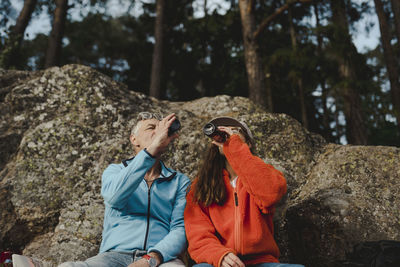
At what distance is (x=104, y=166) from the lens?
371cm

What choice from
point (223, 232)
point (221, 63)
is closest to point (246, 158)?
point (223, 232)

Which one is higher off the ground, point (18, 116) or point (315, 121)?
point (315, 121)

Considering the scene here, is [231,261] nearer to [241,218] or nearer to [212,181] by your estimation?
[241,218]

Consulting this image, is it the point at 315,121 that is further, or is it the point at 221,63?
the point at 315,121

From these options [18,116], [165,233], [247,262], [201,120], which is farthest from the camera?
[201,120]

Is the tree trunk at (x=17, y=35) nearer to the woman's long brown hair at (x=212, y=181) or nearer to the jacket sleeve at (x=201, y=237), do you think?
the woman's long brown hair at (x=212, y=181)

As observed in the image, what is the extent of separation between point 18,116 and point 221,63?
9931 mm

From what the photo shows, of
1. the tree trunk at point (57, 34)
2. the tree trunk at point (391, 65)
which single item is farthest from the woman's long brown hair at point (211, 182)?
the tree trunk at point (57, 34)

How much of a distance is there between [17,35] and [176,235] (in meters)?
8.33

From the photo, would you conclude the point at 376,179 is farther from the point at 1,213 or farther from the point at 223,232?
the point at 1,213

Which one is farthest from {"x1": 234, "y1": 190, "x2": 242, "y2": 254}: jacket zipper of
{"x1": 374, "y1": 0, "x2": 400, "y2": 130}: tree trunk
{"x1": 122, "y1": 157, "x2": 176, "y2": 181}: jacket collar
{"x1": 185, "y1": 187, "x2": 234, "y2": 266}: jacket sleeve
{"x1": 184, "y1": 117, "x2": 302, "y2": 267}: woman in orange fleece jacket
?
{"x1": 374, "y1": 0, "x2": 400, "y2": 130}: tree trunk

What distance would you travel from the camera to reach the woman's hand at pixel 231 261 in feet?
7.14

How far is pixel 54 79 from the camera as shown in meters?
4.22

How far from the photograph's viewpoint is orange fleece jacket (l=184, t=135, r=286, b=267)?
235 cm
